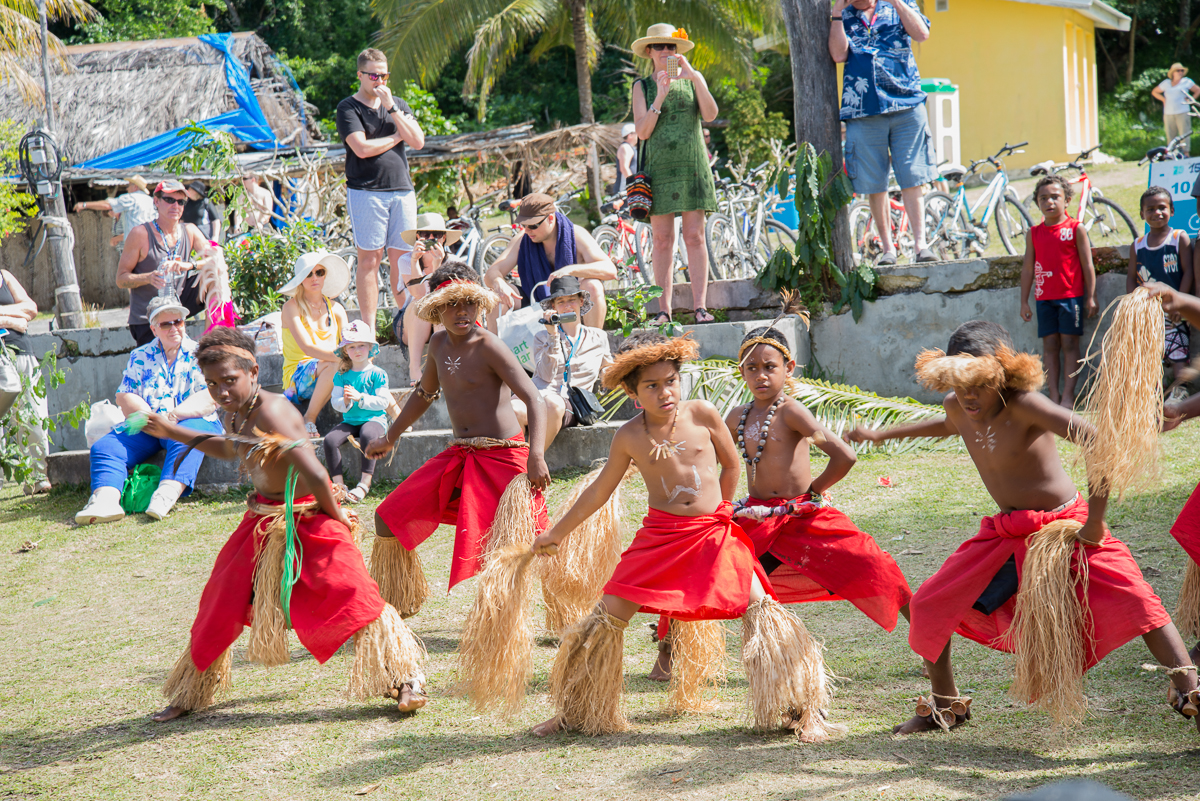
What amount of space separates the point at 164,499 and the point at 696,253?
3998 millimetres

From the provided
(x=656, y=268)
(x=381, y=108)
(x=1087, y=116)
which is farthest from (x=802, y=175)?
(x=1087, y=116)

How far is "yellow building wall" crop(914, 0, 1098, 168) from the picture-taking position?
18.5m

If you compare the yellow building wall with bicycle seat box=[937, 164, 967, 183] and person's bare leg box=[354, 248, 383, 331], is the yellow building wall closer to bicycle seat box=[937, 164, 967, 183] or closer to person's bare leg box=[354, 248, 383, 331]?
bicycle seat box=[937, 164, 967, 183]

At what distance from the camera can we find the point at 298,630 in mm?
3773

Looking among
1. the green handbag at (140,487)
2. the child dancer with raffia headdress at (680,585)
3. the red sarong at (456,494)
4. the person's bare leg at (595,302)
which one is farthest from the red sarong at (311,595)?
the green handbag at (140,487)

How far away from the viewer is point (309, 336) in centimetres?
708

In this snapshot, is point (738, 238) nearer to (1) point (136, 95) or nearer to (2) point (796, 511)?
(2) point (796, 511)

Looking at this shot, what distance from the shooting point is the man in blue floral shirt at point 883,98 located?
24.7 ft

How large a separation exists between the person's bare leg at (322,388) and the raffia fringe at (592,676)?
4.05 meters

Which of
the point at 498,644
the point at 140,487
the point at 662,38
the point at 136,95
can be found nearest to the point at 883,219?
the point at 662,38

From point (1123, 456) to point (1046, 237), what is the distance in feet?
15.8

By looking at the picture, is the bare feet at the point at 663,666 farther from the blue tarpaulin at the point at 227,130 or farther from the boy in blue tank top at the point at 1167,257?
the blue tarpaulin at the point at 227,130

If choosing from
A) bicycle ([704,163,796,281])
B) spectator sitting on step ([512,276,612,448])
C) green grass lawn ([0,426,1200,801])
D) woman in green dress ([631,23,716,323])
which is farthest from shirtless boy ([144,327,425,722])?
bicycle ([704,163,796,281])

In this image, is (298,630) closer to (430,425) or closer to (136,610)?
(136,610)
